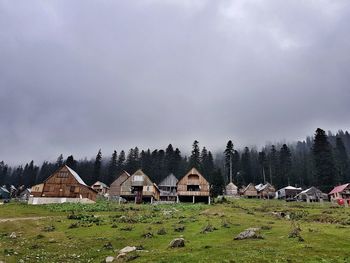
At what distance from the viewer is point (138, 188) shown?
3573 inches

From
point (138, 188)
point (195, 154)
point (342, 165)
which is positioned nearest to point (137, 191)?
point (138, 188)

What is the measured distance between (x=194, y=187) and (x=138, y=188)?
625 inches

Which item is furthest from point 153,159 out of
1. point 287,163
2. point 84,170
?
point 287,163

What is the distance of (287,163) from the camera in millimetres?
136375

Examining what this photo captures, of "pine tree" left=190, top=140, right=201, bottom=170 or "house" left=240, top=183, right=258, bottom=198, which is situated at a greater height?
"pine tree" left=190, top=140, right=201, bottom=170

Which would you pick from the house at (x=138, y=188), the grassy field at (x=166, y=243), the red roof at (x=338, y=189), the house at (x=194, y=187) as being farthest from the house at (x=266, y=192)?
the grassy field at (x=166, y=243)

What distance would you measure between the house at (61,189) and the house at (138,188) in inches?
428

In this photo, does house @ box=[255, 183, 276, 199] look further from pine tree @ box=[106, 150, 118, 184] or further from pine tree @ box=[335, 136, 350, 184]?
pine tree @ box=[106, 150, 118, 184]

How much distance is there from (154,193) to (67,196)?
2358cm

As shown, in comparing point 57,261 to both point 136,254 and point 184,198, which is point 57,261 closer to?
point 136,254

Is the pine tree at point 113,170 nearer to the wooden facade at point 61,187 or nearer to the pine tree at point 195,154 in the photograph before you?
the pine tree at point 195,154

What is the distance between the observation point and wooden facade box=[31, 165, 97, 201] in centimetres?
8425

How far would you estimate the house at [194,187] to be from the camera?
8638 centimetres

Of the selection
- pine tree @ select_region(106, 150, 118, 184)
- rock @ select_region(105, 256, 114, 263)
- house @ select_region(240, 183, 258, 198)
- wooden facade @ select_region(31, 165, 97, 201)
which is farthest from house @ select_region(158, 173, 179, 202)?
rock @ select_region(105, 256, 114, 263)
